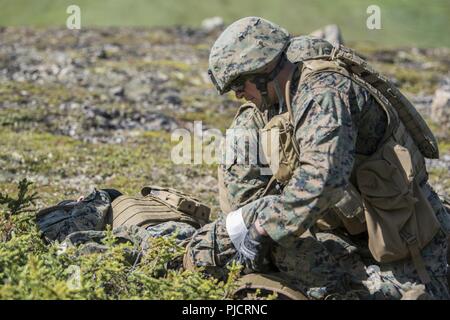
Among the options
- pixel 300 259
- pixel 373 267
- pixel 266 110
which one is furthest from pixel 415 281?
pixel 266 110

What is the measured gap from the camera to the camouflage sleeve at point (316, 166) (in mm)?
6414

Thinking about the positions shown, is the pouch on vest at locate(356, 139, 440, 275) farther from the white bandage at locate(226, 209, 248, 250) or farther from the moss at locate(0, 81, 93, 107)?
the moss at locate(0, 81, 93, 107)

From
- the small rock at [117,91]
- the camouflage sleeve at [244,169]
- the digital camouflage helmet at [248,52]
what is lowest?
the camouflage sleeve at [244,169]

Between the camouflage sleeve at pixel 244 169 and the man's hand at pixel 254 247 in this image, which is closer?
the man's hand at pixel 254 247

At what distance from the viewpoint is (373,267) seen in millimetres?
7504

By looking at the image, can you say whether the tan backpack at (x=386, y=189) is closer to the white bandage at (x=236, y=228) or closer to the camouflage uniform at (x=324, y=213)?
the camouflage uniform at (x=324, y=213)

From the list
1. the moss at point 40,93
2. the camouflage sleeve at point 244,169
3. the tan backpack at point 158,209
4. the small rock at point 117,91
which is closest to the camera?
the camouflage sleeve at point 244,169

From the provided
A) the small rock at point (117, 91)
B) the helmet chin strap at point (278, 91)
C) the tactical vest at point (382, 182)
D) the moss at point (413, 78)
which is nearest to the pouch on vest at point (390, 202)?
the tactical vest at point (382, 182)

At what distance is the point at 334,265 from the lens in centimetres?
730

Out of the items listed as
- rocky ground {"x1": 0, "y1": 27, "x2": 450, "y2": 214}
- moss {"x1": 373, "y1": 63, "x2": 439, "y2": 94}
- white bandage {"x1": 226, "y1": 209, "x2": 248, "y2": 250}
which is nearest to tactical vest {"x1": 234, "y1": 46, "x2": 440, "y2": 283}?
white bandage {"x1": 226, "y1": 209, "x2": 248, "y2": 250}

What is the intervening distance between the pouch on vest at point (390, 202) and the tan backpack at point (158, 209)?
3.26 meters

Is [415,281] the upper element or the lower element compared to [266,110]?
lower
